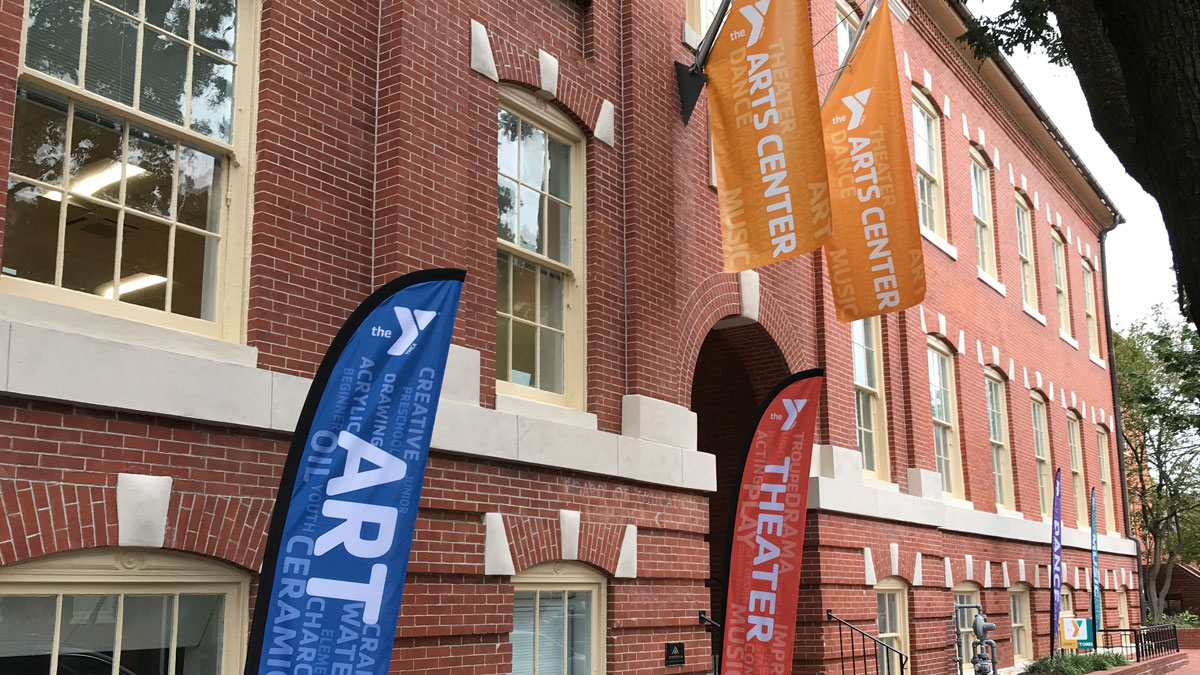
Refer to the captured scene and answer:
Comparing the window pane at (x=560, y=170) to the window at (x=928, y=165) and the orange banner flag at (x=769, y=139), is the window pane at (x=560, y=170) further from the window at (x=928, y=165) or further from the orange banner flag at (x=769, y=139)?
the window at (x=928, y=165)

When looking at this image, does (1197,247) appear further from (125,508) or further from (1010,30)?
(1010,30)

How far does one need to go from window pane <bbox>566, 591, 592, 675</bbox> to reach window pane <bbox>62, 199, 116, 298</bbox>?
4.53m

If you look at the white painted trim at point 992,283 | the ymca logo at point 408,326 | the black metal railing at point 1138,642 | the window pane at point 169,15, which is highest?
the white painted trim at point 992,283

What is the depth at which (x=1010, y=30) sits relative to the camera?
11.3 metres

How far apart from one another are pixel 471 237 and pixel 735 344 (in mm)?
4929

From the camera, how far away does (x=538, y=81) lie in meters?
9.26

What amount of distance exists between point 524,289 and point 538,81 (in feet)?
5.65

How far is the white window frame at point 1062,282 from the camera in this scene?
78.9 ft

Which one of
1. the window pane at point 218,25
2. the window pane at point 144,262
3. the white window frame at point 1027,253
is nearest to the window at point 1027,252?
the white window frame at point 1027,253

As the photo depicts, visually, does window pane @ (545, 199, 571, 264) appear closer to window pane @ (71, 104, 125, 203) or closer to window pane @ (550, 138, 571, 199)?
window pane @ (550, 138, 571, 199)

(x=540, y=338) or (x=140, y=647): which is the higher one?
(x=540, y=338)

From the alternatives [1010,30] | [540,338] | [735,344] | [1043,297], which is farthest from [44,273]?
[1043,297]

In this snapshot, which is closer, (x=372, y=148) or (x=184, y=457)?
(x=184, y=457)

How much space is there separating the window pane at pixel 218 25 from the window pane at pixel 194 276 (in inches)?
48.0
